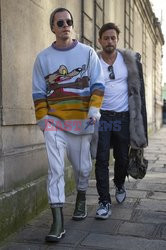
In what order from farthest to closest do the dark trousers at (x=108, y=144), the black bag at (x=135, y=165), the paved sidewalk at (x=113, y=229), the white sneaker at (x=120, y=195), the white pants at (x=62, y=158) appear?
1. the white sneaker at (x=120, y=195)
2. the black bag at (x=135, y=165)
3. the dark trousers at (x=108, y=144)
4. the white pants at (x=62, y=158)
5. the paved sidewalk at (x=113, y=229)

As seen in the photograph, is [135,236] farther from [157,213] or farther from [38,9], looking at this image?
[38,9]

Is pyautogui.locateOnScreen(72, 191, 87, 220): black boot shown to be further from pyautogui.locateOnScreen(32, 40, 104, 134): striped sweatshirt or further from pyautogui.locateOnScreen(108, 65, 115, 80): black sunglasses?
pyautogui.locateOnScreen(108, 65, 115, 80): black sunglasses

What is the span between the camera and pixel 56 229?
3.60 metres

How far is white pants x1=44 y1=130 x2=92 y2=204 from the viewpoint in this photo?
370 cm

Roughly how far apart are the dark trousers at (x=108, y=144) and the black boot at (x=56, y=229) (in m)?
0.80

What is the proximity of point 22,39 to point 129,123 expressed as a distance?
138cm

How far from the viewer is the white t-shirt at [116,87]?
4.47 metres

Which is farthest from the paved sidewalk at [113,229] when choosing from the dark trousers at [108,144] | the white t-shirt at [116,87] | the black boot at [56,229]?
the white t-shirt at [116,87]

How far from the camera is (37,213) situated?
14.5ft

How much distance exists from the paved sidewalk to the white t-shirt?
3.61ft

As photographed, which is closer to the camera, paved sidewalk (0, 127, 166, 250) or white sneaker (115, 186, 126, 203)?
paved sidewalk (0, 127, 166, 250)

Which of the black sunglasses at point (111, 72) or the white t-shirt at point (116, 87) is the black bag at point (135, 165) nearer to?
the white t-shirt at point (116, 87)

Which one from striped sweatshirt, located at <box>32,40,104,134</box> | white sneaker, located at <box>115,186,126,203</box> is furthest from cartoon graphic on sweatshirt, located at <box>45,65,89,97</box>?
white sneaker, located at <box>115,186,126,203</box>

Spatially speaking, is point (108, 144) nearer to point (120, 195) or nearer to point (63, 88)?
point (120, 195)
